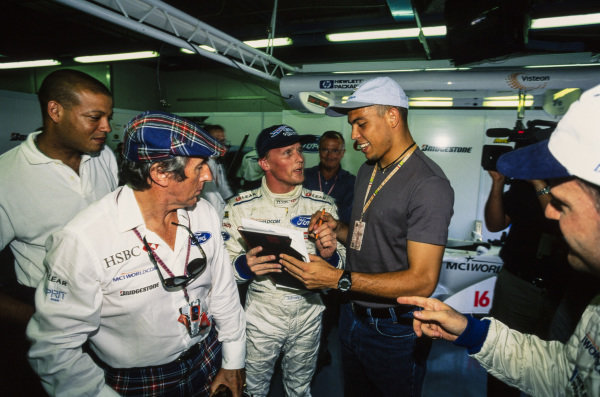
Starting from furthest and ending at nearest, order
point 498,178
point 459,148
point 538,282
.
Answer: point 459,148 < point 498,178 < point 538,282

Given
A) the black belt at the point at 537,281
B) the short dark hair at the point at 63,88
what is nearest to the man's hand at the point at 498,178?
the black belt at the point at 537,281

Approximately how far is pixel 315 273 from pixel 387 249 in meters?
0.48

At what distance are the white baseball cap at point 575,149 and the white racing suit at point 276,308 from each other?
157 cm

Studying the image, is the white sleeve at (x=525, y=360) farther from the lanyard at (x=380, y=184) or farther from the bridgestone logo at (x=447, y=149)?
the bridgestone logo at (x=447, y=149)

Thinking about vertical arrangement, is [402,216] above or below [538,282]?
above

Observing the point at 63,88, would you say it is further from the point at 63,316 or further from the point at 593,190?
the point at 593,190

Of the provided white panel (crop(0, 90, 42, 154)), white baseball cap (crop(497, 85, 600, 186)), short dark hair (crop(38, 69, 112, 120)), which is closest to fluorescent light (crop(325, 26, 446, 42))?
short dark hair (crop(38, 69, 112, 120))

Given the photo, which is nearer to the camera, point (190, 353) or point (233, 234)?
point (190, 353)

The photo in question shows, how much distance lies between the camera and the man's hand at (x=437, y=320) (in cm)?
139

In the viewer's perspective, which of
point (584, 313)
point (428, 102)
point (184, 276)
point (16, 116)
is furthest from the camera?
point (428, 102)

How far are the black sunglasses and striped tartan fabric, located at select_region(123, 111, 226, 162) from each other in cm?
41

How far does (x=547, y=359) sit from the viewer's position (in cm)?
133

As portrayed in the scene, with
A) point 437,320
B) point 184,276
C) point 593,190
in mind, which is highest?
point 593,190

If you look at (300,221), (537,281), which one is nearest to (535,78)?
(537,281)
